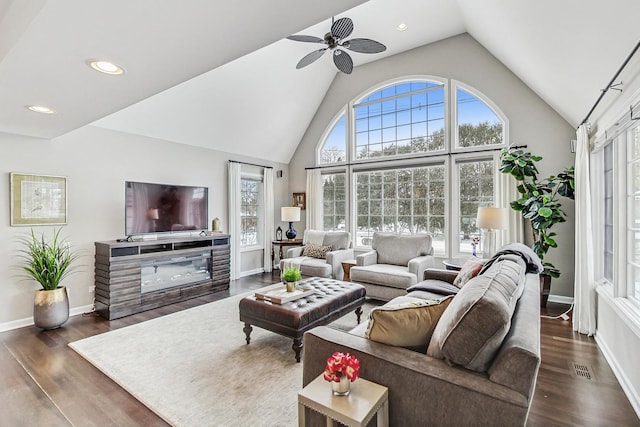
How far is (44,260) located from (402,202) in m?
5.25

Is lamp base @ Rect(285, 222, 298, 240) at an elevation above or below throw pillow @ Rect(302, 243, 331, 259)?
above

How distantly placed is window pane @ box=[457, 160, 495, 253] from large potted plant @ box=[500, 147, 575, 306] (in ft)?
1.62

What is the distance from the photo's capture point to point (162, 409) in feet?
6.56

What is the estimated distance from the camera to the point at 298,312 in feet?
8.65

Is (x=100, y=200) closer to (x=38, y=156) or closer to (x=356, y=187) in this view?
(x=38, y=156)

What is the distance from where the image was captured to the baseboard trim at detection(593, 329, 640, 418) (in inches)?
79.7

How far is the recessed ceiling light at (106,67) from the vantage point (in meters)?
1.71

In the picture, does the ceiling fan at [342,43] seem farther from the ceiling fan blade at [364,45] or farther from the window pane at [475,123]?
the window pane at [475,123]

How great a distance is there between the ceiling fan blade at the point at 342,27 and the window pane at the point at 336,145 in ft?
9.98

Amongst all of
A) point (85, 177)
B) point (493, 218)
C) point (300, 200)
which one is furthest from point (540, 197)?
point (85, 177)

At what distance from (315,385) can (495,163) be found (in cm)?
447

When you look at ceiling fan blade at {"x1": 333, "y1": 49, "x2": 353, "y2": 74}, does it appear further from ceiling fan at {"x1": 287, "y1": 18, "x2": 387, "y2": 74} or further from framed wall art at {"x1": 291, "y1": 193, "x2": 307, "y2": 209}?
framed wall art at {"x1": 291, "y1": 193, "x2": 307, "y2": 209}

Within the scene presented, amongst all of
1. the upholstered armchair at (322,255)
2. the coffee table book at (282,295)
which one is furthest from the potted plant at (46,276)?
the upholstered armchair at (322,255)

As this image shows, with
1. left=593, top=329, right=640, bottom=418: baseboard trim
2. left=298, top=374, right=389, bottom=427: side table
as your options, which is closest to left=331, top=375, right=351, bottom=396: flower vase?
left=298, top=374, right=389, bottom=427: side table
